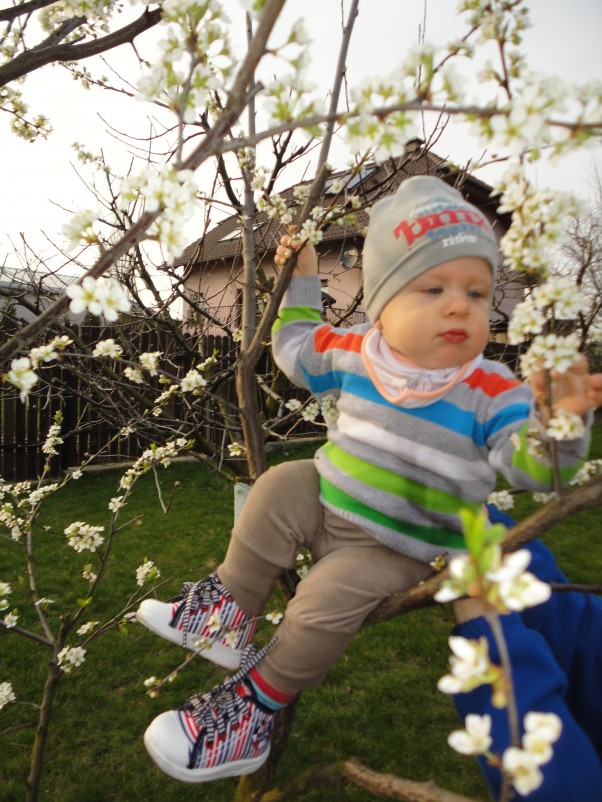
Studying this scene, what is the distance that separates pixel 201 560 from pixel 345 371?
3898 mm

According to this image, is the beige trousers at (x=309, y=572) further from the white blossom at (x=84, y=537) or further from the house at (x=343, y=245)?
the white blossom at (x=84, y=537)

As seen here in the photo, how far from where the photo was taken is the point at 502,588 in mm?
575

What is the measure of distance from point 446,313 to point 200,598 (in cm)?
107

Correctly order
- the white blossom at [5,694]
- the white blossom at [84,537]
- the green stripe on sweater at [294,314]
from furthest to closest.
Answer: the white blossom at [84,537] → the white blossom at [5,694] → the green stripe on sweater at [294,314]

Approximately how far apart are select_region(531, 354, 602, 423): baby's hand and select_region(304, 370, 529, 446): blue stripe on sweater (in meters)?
0.28

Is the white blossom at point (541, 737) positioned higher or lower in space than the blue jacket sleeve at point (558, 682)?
higher

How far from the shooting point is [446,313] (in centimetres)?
141

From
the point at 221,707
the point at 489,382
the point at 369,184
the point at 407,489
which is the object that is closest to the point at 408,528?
the point at 407,489

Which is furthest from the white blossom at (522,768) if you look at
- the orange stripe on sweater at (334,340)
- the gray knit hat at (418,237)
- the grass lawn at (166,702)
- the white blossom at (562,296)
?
the grass lawn at (166,702)

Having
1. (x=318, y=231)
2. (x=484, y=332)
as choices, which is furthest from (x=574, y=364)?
(x=318, y=231)

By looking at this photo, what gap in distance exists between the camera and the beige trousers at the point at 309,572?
1.35 m

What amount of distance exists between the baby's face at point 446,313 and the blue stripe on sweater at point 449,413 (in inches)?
5.1

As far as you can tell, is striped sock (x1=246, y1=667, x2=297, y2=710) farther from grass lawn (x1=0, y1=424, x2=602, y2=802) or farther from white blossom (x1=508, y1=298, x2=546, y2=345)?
white blossom (x1=508, y1=298, x2=546, y2=345)

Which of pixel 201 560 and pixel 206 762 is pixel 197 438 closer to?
pixel 206 762
